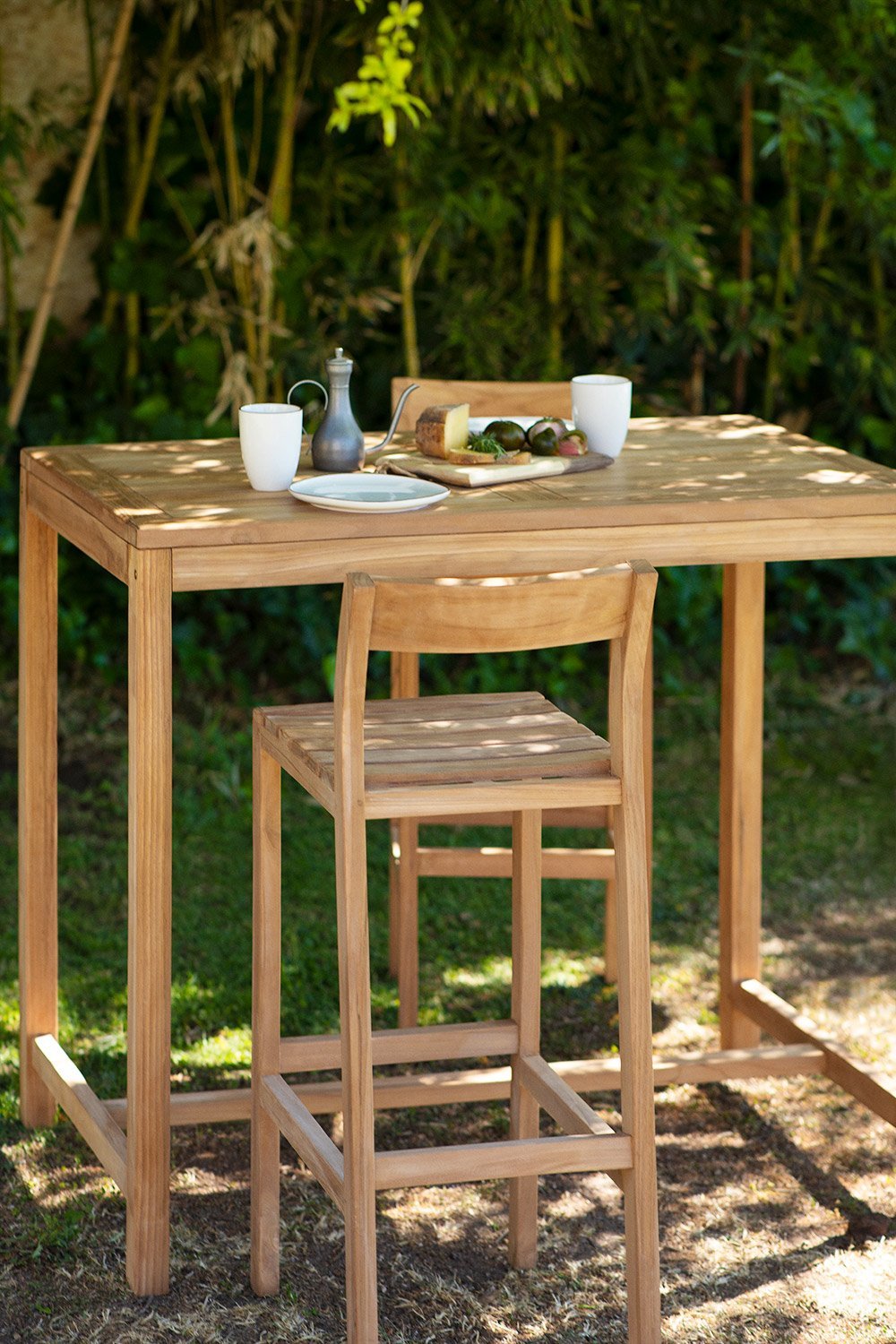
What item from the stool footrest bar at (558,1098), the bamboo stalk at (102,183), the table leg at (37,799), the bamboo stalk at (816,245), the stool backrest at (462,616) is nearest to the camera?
the stool backrest at (462,616)

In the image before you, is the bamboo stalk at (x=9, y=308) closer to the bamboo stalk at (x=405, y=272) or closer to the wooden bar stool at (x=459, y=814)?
the bamboo stalk at (x=405, y=272)

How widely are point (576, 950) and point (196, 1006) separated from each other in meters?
0.80

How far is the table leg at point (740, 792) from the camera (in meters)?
3.24

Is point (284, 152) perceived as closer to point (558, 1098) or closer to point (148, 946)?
point (148, 946)

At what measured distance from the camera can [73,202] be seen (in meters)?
4.88

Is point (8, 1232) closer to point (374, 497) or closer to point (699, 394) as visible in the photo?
point (374, 497)

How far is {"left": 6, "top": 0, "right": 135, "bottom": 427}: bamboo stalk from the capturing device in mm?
4781

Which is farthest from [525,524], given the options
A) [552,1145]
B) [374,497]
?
[552,1145]

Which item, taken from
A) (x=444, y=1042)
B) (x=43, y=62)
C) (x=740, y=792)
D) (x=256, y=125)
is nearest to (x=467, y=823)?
(x=740, y=792)

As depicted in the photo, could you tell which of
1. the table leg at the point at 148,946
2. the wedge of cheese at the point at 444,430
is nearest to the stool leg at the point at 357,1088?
the table leg at the point at 148,946

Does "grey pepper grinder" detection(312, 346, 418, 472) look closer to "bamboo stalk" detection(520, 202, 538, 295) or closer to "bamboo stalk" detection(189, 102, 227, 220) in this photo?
"bamboo stalk" detection(189, 102, 227, 220)

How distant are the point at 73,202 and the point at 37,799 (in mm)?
2343

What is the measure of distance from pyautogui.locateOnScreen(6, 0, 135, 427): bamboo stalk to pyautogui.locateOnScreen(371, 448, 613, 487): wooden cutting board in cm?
221

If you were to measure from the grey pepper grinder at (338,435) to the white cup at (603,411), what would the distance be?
1.30 feet
